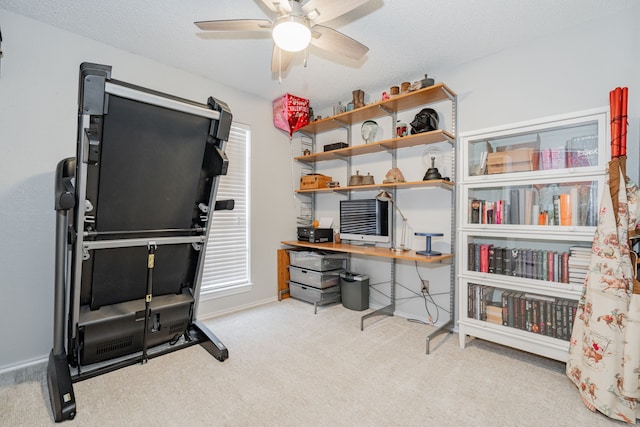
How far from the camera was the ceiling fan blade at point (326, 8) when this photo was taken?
1528 millimetres

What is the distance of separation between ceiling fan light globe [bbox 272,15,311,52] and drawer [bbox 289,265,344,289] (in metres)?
2.32

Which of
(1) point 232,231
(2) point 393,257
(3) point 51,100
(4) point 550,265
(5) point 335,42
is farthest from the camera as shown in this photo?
(1) point 232,231

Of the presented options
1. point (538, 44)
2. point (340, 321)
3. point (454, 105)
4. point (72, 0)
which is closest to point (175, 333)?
point (340, 321)

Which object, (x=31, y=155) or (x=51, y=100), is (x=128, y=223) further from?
(x=51, y=100)

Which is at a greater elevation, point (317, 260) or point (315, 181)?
point (315, 181)

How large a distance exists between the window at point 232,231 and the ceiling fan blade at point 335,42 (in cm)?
164

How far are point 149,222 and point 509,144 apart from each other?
2634 millimetres

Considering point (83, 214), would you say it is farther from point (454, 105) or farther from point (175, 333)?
point (454, 105)

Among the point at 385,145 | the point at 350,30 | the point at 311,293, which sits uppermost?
the point at 350,30

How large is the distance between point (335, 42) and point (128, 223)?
5.70 ft

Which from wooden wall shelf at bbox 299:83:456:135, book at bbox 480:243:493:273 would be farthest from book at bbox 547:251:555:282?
wooden wall shelf at bbox 299:83:456:135

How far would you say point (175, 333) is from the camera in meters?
2.18

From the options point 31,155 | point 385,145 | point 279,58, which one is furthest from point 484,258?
point 31,155

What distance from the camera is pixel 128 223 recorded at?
180cm
